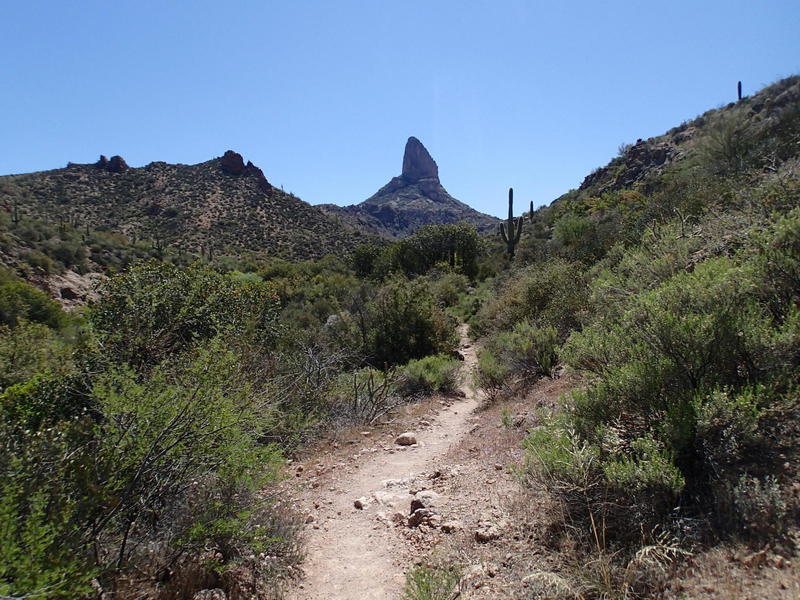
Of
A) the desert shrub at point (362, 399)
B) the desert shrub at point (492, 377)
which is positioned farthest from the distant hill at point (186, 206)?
the desert shrub at point (492, 377)

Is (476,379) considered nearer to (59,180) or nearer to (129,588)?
(129,588)

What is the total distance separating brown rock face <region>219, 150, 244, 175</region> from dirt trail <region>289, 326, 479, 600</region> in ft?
175

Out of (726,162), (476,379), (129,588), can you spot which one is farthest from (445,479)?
(726,162)

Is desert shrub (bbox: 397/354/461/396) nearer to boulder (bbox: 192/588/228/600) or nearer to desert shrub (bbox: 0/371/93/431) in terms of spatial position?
desert shrub (bbox: 0/371/93/431)

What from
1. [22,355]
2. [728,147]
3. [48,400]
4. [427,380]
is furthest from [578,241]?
[22,355]

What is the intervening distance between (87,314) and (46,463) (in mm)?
7114

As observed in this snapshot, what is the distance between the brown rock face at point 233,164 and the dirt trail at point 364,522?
53.3 m

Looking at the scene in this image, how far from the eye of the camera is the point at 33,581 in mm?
1994

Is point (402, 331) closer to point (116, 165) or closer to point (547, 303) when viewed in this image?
point (547, 303)

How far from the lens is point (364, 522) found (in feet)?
14.0

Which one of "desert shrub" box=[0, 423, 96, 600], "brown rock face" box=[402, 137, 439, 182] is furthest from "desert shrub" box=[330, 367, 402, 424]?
"brown rock face" box=[402, 137, 439, 182]

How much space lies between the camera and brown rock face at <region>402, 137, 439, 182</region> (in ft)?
413

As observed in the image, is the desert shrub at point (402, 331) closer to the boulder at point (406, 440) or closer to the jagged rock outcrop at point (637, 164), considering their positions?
the boulder at point (406, 440)

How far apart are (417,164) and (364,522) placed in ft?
424
